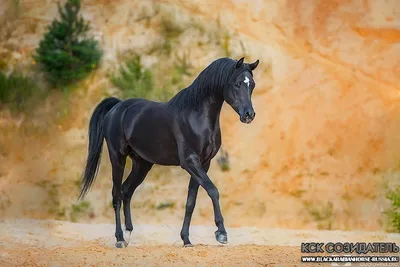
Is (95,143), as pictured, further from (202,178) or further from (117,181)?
(202,178)

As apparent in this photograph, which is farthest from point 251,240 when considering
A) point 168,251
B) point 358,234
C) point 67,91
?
point 67,91

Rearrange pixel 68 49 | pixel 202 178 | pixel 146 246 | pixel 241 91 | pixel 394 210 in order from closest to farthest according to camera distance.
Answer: pixel 241 91 → pixel 202 178 → pixel 146 246 → pixel 394 210 → pixel 68 49

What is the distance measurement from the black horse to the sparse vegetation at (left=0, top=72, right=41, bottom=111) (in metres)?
5.41

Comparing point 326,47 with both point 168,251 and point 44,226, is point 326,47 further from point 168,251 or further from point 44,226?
point 168,251

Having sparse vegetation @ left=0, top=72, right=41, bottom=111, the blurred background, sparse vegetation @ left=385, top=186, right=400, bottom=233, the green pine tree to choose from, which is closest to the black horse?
the blurred background

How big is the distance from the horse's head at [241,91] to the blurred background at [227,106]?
20.1 feet

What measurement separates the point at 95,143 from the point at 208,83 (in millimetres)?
2039

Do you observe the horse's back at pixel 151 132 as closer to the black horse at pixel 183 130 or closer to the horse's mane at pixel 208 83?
the black horse at pixel 183 130

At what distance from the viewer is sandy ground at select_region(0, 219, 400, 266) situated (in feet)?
23.5

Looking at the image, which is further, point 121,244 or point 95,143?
point 95,143

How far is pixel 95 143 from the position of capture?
29.6 feet

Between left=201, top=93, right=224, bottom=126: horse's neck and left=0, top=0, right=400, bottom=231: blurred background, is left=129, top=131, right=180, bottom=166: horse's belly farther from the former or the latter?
left=0, top=0, right=400, bottom=231: blurred background

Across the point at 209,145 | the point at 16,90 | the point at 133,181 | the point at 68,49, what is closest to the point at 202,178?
the point at 209,145

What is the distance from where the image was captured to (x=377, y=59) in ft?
45.6
